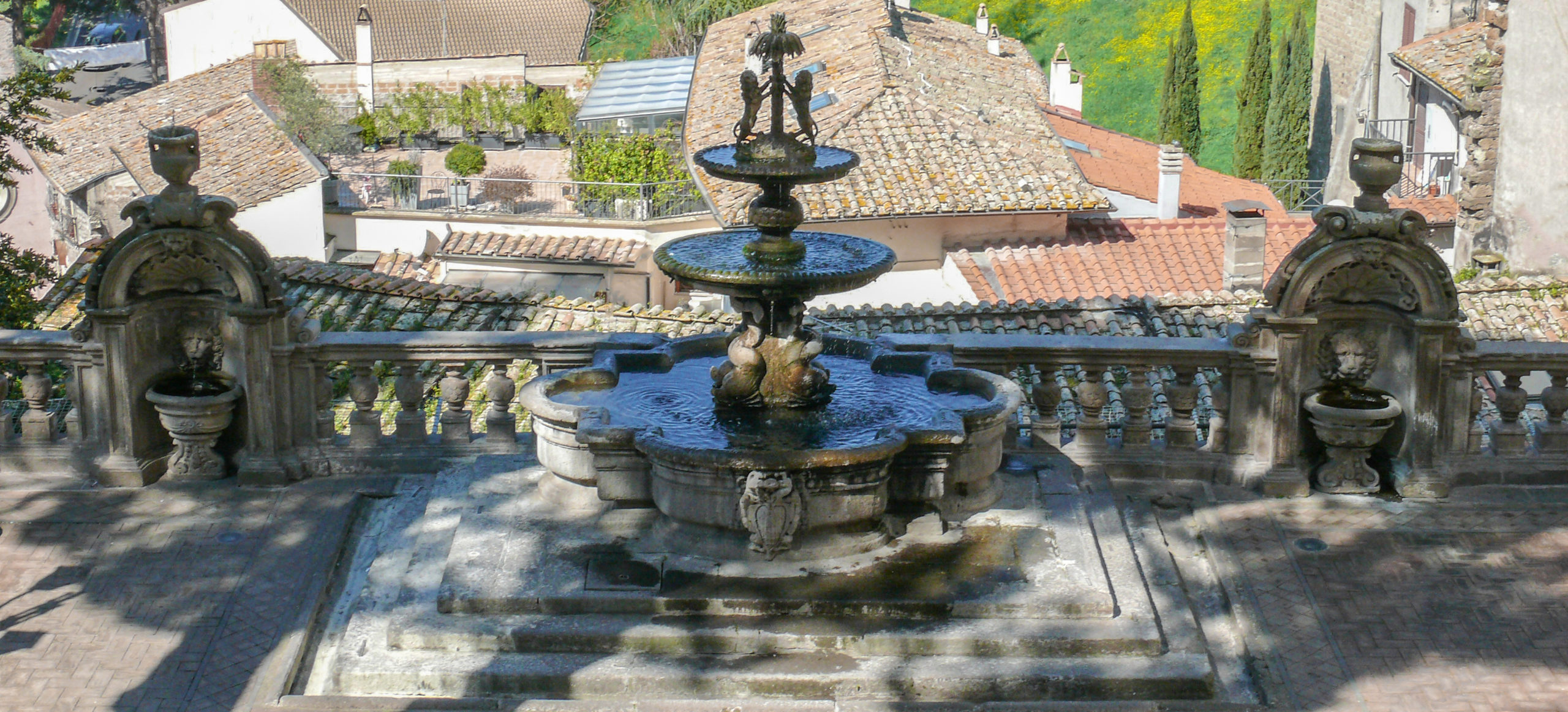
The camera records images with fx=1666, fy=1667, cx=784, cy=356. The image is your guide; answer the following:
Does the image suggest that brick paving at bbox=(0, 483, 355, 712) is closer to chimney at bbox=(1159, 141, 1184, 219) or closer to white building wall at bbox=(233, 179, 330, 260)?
chimney at bbox=(1159, 141, 1184, 219)

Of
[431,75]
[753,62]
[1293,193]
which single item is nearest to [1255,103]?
[1293,193]

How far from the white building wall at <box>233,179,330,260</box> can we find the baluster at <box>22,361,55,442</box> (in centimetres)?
2342

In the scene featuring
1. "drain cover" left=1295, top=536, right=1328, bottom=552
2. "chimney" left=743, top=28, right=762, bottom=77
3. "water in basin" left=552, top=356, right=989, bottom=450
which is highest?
"chimney" left=743, top=28, right=762, bottom=77

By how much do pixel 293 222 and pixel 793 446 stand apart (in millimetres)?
27100

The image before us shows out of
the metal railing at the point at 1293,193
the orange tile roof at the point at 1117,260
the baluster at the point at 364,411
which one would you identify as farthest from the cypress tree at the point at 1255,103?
the baluster at the point at 364,411

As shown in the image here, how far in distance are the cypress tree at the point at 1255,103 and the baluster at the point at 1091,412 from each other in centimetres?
3221

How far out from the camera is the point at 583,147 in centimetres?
3672

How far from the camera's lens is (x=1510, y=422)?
9.33 m

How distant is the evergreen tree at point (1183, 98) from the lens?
41.2 metres

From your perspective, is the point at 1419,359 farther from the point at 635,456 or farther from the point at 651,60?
the point at 651,60

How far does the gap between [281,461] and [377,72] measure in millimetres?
40630

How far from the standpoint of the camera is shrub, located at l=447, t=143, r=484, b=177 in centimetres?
3950

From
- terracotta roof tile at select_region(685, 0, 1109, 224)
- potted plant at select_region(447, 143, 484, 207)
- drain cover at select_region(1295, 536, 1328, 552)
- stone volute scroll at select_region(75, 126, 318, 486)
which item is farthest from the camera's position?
potted plant at select_region(447, 143, 484, 207)

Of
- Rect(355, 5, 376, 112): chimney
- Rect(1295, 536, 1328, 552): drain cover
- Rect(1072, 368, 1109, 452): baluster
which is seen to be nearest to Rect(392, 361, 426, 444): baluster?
Rect(1072, 368, 1109, 452): baluster
